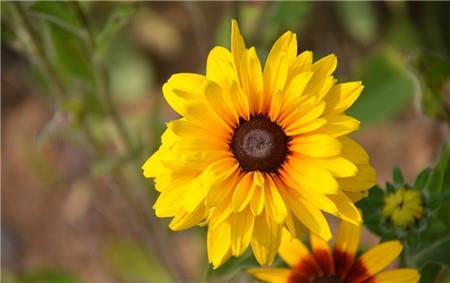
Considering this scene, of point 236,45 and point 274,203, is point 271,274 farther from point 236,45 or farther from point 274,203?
point 236,45

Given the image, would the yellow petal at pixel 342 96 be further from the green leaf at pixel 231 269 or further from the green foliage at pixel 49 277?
the green foliage at pixel 49 277

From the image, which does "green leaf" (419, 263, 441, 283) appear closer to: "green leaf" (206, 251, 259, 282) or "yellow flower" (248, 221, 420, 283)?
"yellow flower" (248, 221, 420, 283)

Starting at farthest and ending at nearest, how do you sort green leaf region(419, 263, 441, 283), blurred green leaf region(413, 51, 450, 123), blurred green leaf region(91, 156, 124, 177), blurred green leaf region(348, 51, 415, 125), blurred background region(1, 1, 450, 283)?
1. blurred background region(1, 1, 450, 283)
2. blurred green leaf region(348, 51, 415, 125)
3. blurred green leaf region(91, 156, 124, 177)
4. blurred green leaf region(413, 51, 450, 123)
5. green leaf region(419, 263, 441, 283)

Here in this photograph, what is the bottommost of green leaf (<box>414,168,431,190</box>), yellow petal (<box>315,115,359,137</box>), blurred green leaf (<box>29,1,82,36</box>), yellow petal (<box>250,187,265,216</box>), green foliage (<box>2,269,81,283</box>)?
green foliage (<box>2,269,81,283</box>)

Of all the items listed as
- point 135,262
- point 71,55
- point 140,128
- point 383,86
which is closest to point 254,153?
point 71,55

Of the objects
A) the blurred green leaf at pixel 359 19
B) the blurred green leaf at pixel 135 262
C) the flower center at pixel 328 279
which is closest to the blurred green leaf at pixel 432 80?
the flower center at pixel 328 279

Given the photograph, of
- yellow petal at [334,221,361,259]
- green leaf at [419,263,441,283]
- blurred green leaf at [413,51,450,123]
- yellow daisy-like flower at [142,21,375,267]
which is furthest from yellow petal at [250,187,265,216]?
blurred green leaf at [413,51,450,123]
